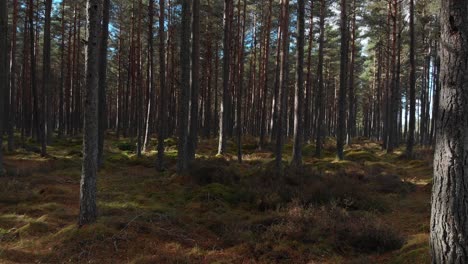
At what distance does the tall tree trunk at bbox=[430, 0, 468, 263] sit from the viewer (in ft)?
14.5

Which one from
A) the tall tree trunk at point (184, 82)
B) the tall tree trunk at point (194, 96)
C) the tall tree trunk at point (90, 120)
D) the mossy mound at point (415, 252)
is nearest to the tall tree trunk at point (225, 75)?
the tall tree trunk at point (194, 96)

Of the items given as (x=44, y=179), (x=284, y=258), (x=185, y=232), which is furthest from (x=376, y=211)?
(x=44, y=179)

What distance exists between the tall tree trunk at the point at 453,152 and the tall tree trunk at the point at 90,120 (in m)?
6.43

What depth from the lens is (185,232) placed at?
25.6 ft

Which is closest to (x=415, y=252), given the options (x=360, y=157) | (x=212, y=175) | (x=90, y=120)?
(x=90, y=120)

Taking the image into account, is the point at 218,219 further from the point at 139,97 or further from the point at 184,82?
the point at 139,97

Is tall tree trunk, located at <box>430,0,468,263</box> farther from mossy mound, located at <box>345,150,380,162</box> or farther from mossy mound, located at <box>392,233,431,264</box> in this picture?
mossy mound, located at <box>345,150,380,162</box>

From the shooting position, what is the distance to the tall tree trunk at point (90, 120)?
7648mm

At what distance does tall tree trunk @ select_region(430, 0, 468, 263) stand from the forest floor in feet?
3.88

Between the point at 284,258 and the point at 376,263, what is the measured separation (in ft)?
5.10

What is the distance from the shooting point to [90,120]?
765cm

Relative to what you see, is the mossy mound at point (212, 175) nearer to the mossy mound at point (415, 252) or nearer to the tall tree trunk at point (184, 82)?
the tall tree trunk at point (184, 82)

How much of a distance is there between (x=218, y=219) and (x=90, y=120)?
364 cm

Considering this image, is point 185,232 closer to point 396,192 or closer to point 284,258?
point 284,258
